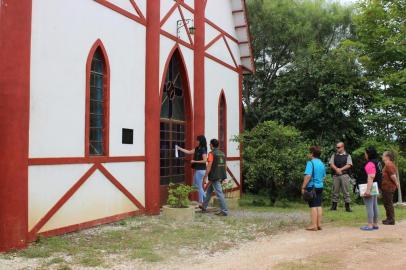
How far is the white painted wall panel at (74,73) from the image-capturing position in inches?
309

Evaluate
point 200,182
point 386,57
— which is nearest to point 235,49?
point 386,57

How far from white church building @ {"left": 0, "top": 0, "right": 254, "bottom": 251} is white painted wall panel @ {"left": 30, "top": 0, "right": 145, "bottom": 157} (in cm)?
2

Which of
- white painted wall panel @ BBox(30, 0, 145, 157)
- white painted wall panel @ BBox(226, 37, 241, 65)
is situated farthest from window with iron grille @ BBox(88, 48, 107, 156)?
white painted wall panel @ BBox(226, 37, 241, 65)

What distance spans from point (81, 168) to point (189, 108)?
16.8 feet

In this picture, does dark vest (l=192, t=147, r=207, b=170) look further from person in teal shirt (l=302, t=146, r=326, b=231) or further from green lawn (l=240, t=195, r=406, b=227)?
person in teal shirt (l=302, t=146, r=326, b=231)

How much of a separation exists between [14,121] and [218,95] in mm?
8828

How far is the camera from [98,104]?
377 inches

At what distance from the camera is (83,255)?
6949mm

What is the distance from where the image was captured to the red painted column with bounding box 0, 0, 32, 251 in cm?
705

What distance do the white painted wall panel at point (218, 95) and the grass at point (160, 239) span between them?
373 centimetres

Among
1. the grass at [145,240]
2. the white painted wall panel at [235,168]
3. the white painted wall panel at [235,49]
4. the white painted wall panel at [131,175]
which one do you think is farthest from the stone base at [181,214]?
the white painted wall panel at [235,49]

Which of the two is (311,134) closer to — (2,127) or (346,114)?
(346,114)

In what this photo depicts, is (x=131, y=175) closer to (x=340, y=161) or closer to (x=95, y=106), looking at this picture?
(x=95, y=106)

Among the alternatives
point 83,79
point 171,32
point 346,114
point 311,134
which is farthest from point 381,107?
point 83,79
